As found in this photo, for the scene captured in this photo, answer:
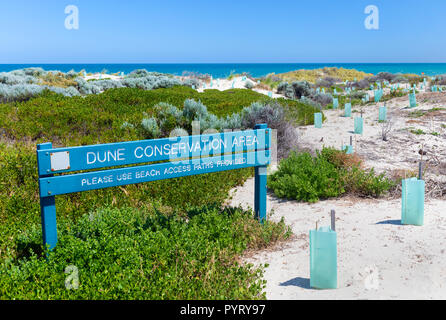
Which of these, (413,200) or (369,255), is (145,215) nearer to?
(369,255)

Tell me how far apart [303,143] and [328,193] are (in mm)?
3972

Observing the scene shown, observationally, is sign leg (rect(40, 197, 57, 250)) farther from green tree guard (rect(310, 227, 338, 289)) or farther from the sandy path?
green tree guard (rect(310, 227, 338, 289))

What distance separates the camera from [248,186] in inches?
279

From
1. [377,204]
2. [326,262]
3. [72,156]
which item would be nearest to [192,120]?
[377,204]

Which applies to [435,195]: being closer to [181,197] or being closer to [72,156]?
[181,197]

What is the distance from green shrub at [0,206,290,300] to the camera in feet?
10.5

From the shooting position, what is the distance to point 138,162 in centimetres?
412

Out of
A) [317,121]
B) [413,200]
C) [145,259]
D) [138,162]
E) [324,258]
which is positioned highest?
[138,162]

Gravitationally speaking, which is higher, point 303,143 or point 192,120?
point 192,120

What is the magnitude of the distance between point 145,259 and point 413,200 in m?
3.01

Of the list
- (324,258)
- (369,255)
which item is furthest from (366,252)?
(324,258)

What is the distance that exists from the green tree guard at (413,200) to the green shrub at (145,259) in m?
1.39

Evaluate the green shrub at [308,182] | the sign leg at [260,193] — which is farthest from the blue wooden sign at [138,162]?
the green shrub at [308,182]

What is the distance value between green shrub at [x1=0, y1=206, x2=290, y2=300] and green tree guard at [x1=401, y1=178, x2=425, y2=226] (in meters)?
1.39
